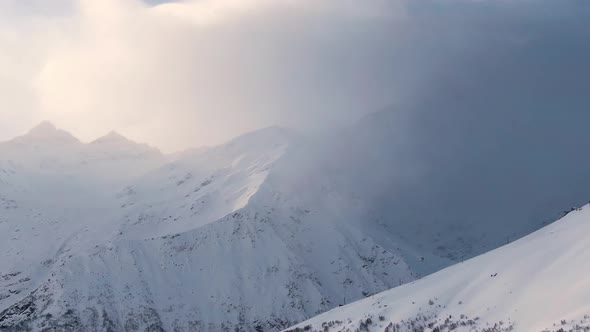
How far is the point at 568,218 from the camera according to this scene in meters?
120

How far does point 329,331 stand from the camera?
10631 centimetres

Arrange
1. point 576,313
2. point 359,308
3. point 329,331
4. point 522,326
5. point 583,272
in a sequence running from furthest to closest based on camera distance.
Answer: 1. point 359,308
2. point 329,331
3. point 583,272
4. point 522,326
5. point 576,313

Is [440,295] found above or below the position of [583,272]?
below

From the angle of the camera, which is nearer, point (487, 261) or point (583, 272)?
point (583, 272)

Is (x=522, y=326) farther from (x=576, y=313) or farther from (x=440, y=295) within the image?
(x=440, y=295)

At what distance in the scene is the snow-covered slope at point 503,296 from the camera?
70688mm

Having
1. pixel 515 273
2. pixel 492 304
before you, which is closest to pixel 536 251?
pixel 515 273

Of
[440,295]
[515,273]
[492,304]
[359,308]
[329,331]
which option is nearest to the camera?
[492,304]

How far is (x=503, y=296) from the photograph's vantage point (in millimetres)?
83938

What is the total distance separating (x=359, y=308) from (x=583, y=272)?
44.7m

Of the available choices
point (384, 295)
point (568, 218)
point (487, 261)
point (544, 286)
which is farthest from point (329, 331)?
point (568, 218)

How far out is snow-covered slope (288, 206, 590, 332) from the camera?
2783 inches

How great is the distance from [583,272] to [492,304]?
11.7 m

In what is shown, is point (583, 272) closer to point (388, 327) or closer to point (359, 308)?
point (388, 327)
